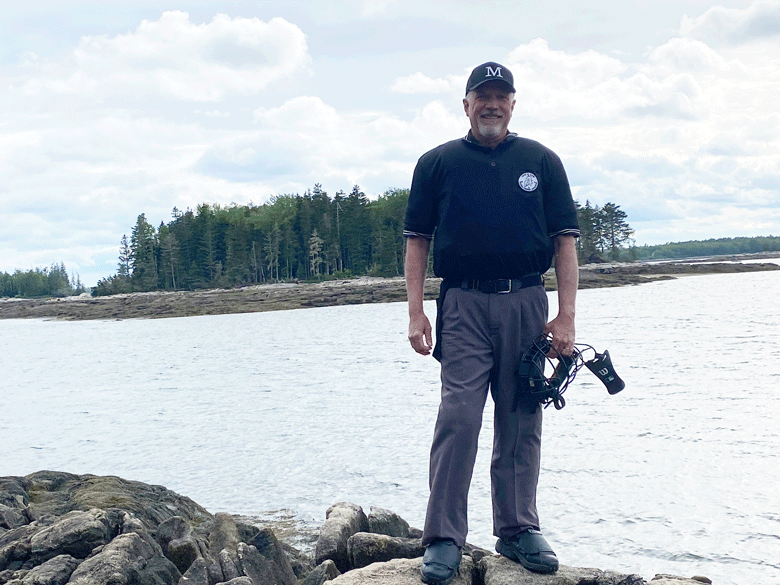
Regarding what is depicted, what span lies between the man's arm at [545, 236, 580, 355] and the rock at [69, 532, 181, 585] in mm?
2999

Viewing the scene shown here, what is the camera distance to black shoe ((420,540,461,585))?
Result: 398cm

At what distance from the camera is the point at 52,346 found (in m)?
34.4

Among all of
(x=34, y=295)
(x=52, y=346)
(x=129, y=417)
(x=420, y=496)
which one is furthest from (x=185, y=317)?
(x=34, y=295)

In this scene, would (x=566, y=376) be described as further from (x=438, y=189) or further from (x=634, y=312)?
(x=634, y=312)

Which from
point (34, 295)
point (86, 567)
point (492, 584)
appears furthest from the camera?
point (34, 295)

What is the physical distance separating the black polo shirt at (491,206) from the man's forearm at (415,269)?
7 cm

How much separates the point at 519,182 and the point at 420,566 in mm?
2230

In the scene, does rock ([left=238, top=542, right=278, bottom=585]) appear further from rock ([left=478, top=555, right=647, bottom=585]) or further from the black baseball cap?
the black baseball cap

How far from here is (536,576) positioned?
13.5 ft

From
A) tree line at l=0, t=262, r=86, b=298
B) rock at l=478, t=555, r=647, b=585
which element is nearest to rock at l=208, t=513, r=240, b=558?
rock at l=478, t=555, r=647, b=585

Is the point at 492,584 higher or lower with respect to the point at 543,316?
lower

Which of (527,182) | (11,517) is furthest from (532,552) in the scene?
(11,517)

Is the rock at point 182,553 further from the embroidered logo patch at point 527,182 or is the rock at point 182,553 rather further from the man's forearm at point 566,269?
the embroidered logo patch at point 527,182

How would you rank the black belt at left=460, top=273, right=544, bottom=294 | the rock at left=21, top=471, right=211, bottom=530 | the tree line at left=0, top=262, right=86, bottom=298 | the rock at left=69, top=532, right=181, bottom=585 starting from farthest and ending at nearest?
the tree line at left=0, top=262, right=86, bottom=298 < the rock at left=21, top=471, right=211, bottom=530 < the rock at left=69, top=532, right=181, bottom=585 < the black belt at left=460, top=273, right=544, bottom=294
